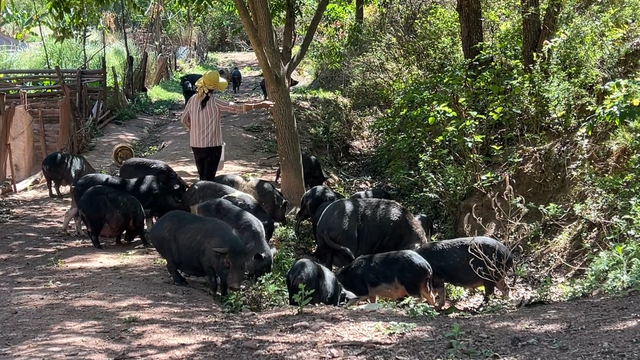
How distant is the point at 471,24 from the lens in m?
13.6

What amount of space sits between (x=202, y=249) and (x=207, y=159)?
9.16 feet

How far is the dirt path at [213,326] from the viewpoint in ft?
17.5

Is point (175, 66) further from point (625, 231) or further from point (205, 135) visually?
point (625, 231)

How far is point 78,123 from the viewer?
1653 centimetres

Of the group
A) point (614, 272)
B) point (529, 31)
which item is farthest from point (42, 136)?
point (614, 272)

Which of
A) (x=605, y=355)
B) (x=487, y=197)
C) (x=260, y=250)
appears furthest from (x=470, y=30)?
(x=605, y=355)

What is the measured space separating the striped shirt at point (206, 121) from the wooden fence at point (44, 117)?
428cm

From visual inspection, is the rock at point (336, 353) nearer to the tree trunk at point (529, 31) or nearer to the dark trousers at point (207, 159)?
the dark trousers at point (207, 159)

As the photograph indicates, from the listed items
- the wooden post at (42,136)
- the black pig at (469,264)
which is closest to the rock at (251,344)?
the black pig at (469,264)

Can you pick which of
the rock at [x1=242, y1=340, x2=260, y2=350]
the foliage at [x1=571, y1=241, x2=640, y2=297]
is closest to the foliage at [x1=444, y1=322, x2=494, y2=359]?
the rock at [x1=242, y1=340, x2=260, y2=350]

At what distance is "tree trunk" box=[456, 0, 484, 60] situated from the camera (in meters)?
13.6

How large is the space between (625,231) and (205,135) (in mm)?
5271

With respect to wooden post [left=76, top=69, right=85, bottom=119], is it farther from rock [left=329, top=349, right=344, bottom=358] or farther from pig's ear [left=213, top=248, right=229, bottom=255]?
rock [left=329, top=349, right=344, bottom=358]

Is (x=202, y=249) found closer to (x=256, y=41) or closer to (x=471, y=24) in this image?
(x=256, y=41)
